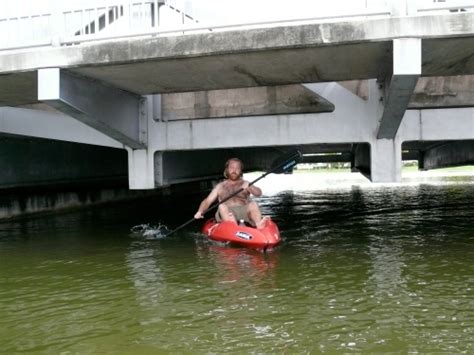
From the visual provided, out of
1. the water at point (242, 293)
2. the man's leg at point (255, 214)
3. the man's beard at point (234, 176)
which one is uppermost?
the man's beard at point (234, 176)

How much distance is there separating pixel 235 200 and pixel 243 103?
2115 millimetres

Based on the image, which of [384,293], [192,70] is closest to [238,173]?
[192,70]

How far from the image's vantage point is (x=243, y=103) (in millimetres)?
10883

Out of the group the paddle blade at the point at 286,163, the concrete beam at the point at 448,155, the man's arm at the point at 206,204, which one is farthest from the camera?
the concrete beam at the point at 448,155

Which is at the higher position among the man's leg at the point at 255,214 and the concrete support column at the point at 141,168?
the concrete support column at the point at 141,168

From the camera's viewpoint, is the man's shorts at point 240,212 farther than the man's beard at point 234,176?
Yes

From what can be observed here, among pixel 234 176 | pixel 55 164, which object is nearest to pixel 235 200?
pixel 234 176

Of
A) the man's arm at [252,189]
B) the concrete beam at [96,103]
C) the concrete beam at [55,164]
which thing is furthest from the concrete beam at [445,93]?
the concrete beam at [55,164]

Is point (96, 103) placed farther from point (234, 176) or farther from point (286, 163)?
point (286, 163)

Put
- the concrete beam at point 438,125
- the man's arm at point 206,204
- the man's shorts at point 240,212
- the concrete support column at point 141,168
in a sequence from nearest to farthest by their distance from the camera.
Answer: the concrete beam at point 438,125
the man's arm at point 206,204
the man's shorts at point 240,212
the concrete support column at point 141,168

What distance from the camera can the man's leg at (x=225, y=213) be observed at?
10.2 metres

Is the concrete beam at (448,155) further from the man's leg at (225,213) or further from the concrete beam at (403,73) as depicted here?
the man's leg at (225,213)

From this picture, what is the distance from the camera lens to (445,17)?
7.11m

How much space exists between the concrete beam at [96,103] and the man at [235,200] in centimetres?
202
